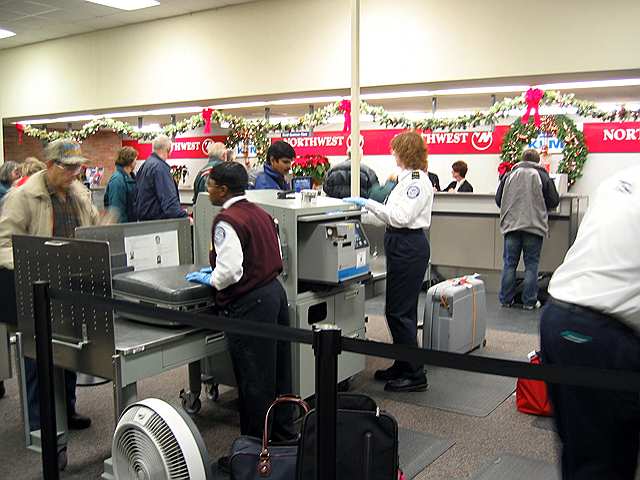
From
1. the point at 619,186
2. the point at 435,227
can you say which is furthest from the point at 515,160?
the point at 619,186

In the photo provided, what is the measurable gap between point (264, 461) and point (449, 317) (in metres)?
2.45

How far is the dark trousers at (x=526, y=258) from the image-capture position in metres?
6.45

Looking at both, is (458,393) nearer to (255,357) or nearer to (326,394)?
(255,357)

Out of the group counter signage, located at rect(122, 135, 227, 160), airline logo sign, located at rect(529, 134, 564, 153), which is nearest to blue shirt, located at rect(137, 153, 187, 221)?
airline logo sign, located at rect(529, 134, 564, 153)

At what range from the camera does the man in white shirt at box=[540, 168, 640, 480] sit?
1.70 metres

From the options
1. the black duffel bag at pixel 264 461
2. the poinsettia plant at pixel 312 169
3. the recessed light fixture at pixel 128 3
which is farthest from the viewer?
the poinsettia plant at pixel 312 169

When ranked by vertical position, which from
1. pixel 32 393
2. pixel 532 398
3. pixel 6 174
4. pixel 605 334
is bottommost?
pixel 532 398

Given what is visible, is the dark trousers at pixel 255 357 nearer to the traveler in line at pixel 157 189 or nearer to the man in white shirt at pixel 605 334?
the man in white shirt at pixel 605 334

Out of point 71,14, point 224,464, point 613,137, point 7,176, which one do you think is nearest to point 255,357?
point 224,464

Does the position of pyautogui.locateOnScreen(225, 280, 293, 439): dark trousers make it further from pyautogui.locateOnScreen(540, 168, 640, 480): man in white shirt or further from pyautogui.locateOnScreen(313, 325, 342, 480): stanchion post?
pyautogui.locateOnScreen(540, 168, 640, 480): man in white shirt

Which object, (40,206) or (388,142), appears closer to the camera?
(40,206)

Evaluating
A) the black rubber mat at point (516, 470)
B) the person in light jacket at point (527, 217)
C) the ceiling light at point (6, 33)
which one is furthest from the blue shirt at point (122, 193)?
the ceiling light at point (6, 33)

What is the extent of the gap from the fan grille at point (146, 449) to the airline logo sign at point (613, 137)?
832cm

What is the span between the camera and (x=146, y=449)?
2.38 m
